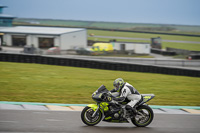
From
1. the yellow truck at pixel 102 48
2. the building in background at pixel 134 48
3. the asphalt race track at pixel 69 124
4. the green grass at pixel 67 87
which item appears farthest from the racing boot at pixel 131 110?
the building in background at pixel 134 48

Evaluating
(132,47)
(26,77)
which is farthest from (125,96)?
(132,47)

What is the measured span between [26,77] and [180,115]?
875 cm

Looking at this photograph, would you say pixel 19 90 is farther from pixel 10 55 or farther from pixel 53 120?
pixel 10 55

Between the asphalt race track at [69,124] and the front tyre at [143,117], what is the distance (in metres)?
0.15

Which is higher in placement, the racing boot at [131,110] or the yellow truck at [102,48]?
the yellow truck at [102,48]

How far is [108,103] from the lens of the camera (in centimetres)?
683

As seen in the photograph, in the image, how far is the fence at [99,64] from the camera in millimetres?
18844

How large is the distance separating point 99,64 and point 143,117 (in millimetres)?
11918

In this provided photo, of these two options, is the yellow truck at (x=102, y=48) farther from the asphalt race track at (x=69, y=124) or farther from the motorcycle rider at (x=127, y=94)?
the motorcycle rider at (x=127, y=94)

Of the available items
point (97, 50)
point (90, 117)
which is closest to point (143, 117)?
point (90, 117)

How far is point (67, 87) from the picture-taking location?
12.2m

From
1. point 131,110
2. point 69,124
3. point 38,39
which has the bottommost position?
point 69,124

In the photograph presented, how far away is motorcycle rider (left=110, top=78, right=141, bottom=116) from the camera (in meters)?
6.80

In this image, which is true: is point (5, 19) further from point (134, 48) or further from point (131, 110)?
point (131, 110)
